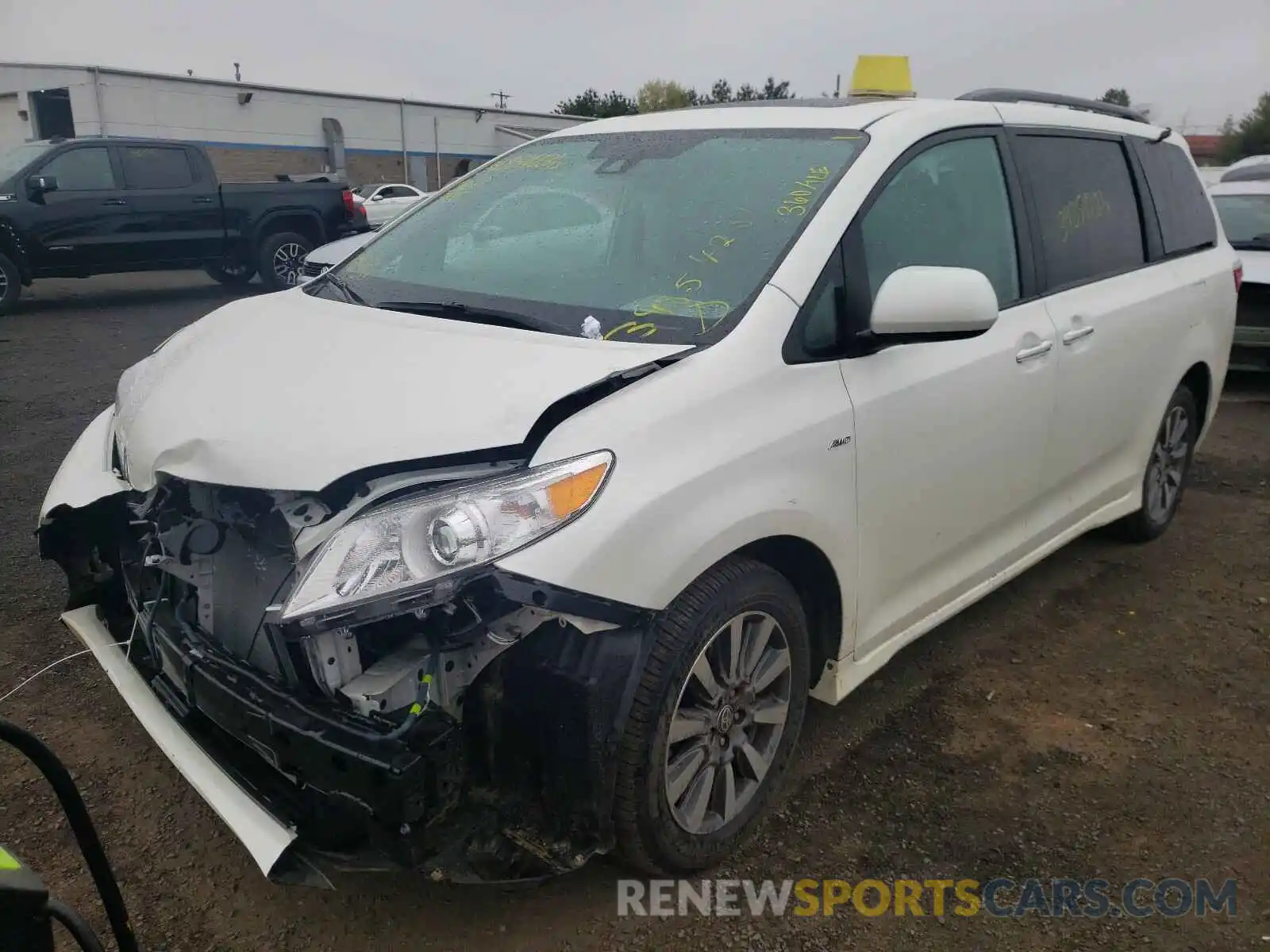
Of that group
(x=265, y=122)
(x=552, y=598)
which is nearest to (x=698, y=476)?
(x=552, y=598)

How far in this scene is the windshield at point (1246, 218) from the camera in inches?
302

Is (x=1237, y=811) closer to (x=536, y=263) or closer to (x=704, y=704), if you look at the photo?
(x=704, y=704)

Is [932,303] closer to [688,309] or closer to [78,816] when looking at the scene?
[688,309]

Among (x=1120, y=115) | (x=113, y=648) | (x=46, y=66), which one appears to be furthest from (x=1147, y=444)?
(x=46, y=66)

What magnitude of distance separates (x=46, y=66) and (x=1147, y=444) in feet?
94.0

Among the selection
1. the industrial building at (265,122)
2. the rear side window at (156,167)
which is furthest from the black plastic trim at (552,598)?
the industrial building at (265,122)

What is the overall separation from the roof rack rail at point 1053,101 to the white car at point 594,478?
0.06 metres

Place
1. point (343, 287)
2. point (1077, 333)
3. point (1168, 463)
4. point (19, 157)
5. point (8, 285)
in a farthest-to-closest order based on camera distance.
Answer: point (19, 157)
point (8, 285)
point (1168, 463)
point (1077, 333)
point (343, 287)

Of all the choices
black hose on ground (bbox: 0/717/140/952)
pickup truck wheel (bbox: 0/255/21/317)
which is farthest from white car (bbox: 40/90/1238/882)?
pickup truck wheel (bbox: 0/255/21/317)

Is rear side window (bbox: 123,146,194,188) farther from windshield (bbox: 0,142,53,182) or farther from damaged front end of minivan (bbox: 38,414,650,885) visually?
damaged front end of minivan (bbox: 38,414,650,885)

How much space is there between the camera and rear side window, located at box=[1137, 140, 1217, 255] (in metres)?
4.12

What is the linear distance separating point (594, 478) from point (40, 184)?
10.8 metres

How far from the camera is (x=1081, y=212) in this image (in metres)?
3.58

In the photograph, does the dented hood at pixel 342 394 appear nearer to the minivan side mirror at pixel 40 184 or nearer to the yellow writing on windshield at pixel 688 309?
the yellow writing on windshield at pixel 688 309
